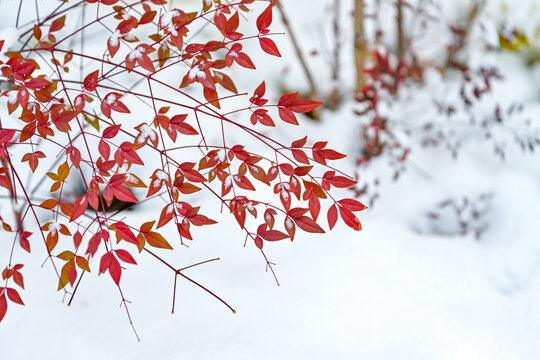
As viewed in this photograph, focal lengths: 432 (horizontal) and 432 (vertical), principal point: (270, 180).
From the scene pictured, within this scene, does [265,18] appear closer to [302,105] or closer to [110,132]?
[302,105]

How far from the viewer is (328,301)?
0.92 m

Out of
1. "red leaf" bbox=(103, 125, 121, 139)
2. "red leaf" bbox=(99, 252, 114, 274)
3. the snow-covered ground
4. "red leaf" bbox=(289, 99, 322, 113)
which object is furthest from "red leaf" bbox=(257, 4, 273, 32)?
the snow-covered ground

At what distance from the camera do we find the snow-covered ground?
83 cm

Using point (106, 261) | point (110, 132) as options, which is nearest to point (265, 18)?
point (110, 132)

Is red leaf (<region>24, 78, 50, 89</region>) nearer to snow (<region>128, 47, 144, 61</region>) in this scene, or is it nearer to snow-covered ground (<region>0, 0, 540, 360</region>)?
snow (<region>128, 47, 144, 61</region>)

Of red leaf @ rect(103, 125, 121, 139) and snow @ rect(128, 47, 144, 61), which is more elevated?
snow @ rect(128, 47, 144, 61)

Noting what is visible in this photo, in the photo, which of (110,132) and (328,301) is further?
(328,301)

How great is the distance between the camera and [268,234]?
2.13ft

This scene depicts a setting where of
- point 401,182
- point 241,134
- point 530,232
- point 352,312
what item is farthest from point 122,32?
point 530,232

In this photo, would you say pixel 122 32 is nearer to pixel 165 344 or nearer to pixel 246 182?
pixel 246 182

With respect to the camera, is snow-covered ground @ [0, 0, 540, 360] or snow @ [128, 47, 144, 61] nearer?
snow @ [128, 47, 144, 61]

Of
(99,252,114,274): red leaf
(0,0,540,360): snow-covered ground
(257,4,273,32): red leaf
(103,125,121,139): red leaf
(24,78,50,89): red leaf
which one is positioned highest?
(257,4,273,32): red leaf

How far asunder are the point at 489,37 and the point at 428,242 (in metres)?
0.66

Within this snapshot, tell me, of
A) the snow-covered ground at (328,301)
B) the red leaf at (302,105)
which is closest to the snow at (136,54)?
the red leaf at (302,105)
